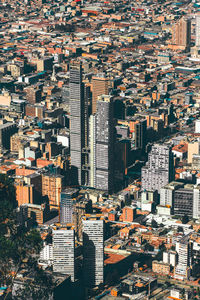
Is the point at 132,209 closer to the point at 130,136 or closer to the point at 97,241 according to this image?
the point at 97,241

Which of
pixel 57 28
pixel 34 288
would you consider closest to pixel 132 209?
pixel 34 288

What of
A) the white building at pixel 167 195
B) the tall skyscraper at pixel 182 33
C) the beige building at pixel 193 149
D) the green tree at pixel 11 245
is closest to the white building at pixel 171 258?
the white building at pixel 167 195

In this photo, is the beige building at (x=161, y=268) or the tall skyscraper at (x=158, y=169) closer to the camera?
the beige building at (x=161, y=268)

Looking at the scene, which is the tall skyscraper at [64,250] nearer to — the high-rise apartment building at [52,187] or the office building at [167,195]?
Result: the high-rise apartment building at [52,187]

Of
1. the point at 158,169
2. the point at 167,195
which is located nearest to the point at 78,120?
the point at 158,169

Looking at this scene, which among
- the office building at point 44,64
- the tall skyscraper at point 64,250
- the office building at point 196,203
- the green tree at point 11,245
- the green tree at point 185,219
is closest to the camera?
the green tree at point 11,245

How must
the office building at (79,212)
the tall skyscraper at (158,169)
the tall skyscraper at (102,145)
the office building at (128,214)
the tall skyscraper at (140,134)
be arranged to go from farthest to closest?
1. the tall skyscraper at (140,134)
2. the tall skyscraper at (158,169)
3. the tall skyscraper at (102,145)
4. the office building at (128,214)
5. the office building at (79,212)
